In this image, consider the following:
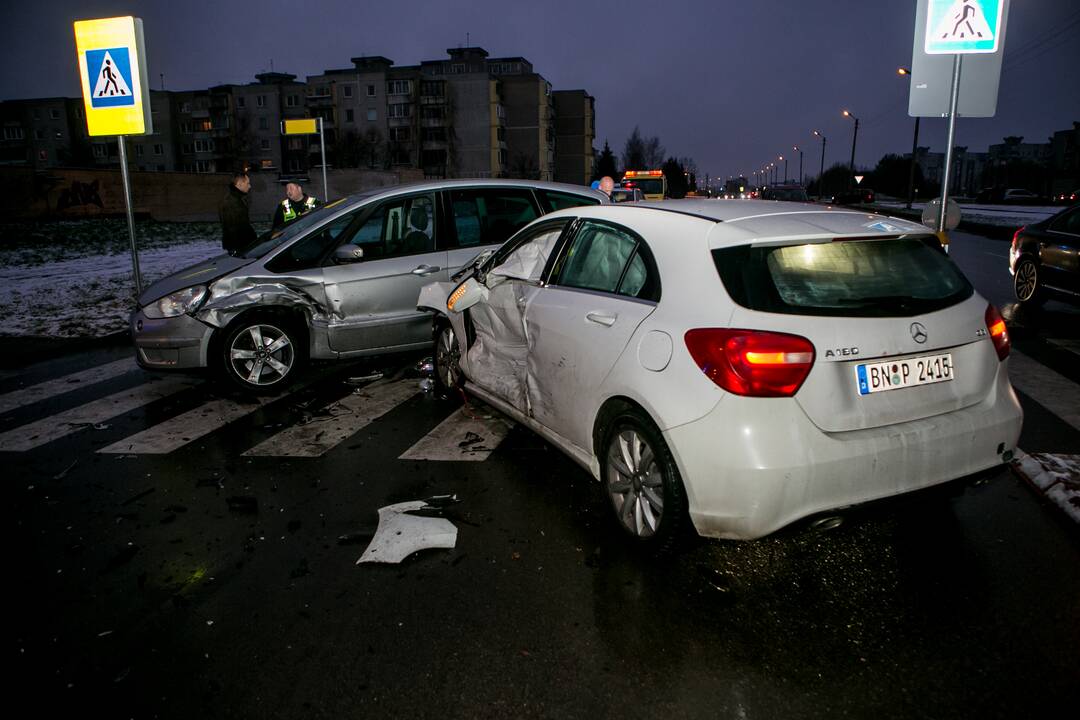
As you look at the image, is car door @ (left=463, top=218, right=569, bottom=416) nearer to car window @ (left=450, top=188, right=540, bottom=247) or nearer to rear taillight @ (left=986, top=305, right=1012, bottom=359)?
car window @ (left=450, top=188, right=540, bottom=247)

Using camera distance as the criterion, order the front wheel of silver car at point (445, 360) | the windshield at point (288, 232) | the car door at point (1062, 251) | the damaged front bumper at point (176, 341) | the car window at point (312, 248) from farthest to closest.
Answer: the car door at point (1062, 251)
the windshield at point (288, 232)
the car window at point (312, 248)
the damaged front bumper at point (176, 341)
the front wheel of silver car at point (445, 360)

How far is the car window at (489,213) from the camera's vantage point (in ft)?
23.8

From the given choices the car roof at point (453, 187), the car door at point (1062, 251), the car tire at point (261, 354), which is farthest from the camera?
the car door at point (1062, 251)

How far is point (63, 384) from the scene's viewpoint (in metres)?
7.27

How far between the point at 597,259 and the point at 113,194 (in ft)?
132

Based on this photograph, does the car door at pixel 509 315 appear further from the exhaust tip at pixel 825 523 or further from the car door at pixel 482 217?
the exhaust tip at pixel 825 523

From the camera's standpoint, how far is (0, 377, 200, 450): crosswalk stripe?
5602 millimetres

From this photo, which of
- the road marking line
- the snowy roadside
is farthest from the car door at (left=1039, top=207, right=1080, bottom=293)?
the snowy roadside

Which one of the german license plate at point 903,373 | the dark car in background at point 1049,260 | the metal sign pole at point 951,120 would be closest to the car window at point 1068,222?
the dark car in background at point 1049,260

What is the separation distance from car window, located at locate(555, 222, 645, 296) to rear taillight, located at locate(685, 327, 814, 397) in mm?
785

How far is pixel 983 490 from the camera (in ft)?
13.7

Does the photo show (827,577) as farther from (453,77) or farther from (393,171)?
(453,77)

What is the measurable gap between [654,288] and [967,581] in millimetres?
1921

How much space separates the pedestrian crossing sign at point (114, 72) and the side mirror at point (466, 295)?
238 inches
